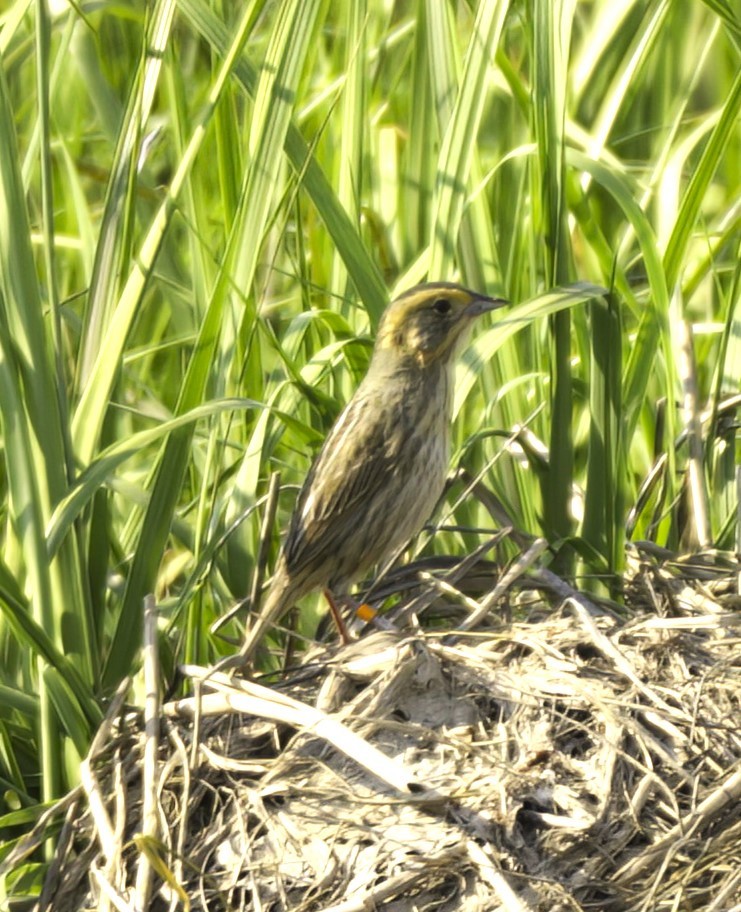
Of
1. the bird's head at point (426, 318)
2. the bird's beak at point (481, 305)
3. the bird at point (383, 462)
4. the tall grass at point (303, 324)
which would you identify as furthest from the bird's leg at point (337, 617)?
the bird's beak at point (481, 305)

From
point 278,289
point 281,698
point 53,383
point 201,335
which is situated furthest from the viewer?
point 278,289

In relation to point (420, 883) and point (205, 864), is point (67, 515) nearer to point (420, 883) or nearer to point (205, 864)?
point (205, 864)

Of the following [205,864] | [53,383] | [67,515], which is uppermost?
[53,383]

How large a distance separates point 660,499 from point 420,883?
4.77 ft

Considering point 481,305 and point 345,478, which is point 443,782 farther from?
point 481,305

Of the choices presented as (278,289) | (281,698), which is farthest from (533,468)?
(278,289)

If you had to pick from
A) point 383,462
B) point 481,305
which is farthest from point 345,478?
point 481,305

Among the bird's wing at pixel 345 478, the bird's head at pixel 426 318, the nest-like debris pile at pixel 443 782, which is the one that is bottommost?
the nest-like debris pile at pixel 443 782

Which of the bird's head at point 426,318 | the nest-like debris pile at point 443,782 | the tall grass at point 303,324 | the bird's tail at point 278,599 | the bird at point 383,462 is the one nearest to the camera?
the nest-like debris pile at point 443,782

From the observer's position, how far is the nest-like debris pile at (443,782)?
3070 mm

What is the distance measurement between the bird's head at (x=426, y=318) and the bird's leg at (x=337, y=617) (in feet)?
2.06

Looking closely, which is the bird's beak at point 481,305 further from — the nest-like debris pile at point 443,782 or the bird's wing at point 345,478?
the nest-like debris pile at point 443,782

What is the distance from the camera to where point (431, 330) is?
171 inches

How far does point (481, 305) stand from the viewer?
432cm
